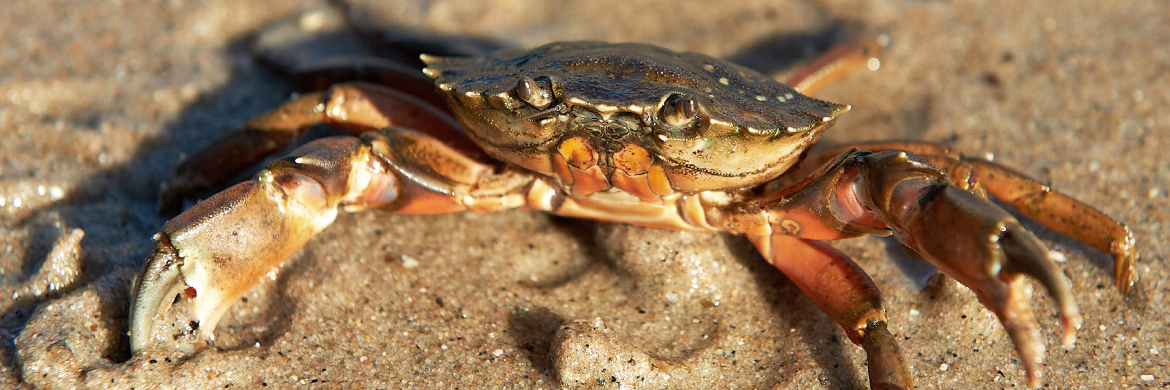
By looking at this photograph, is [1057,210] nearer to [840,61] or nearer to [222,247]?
[840,61]

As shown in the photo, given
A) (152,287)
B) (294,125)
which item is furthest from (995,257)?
(294,125)

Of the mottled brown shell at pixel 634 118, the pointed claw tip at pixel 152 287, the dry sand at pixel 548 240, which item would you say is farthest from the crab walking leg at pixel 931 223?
the pointed claw tip at pixel 152 287

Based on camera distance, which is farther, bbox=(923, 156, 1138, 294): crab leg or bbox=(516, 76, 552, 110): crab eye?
bbox=(923, 156, 1138, 294): crab leg

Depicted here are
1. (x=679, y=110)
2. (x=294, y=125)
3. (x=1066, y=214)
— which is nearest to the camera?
(x=679, y=110)

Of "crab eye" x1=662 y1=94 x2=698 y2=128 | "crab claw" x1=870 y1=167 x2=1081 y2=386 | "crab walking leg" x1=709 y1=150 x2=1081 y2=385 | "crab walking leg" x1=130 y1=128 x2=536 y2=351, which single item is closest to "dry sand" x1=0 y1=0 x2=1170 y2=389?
"crab walking leg" x1=130 y1=128 x2=536 y2=351

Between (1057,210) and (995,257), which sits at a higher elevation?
(995,257)

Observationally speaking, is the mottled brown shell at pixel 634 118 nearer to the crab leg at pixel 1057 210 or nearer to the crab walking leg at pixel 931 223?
the crab walking leg at pixel 931 223

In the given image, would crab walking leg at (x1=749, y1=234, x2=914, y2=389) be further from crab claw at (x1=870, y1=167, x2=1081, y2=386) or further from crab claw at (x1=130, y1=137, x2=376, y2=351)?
crab claw at (x1=130, y1=137, x2=376, y2=351)
